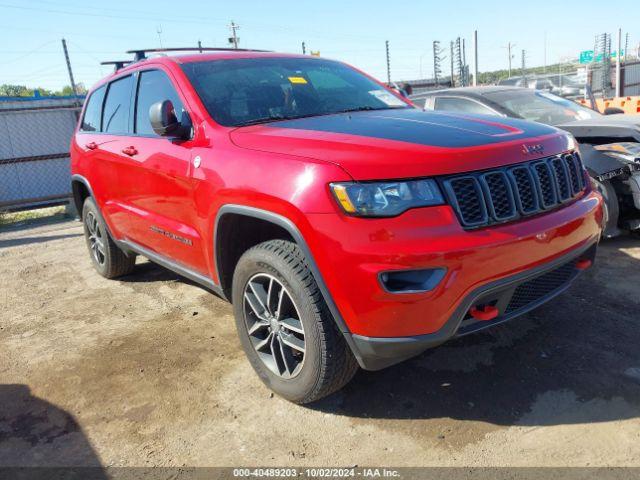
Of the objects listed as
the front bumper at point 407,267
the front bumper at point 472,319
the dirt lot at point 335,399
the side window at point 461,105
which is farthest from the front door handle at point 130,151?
the side window at point 461,105

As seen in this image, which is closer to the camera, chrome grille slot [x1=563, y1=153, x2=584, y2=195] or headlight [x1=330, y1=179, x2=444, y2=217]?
headlight [x1=330, y1=179, x2=444, y2=217]

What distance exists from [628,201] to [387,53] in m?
22.5

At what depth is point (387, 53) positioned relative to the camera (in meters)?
25.7

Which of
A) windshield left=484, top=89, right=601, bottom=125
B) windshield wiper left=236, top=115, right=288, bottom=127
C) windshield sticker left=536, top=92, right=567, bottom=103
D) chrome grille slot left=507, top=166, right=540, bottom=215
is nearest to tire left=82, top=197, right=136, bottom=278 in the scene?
windshield wiper left=236, top=115, right=288, bottom=127

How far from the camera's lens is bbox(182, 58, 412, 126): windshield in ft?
10.5

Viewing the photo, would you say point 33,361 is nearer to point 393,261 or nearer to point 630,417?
point 393,261

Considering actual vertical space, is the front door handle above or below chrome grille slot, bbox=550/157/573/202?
above

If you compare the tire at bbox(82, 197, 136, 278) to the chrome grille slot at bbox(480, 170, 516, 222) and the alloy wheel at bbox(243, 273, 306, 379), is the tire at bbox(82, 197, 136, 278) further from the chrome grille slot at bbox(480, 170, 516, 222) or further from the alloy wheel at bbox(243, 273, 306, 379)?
the chrome grille slot at bbox(480, 170, 516, 222)

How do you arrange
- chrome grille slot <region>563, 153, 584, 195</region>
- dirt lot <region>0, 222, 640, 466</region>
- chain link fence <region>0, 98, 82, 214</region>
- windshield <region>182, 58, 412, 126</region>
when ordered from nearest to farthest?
dirt lot <region>0, 222, 640, 466</region>, chrome grille slot <region>563, 153, 584, 195</region>, windshield <region>182, 58, 412, 126</region>, chain link fence <region>0, 98, 82, 214</region>

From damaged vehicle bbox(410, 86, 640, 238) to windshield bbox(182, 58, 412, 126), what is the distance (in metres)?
1.30

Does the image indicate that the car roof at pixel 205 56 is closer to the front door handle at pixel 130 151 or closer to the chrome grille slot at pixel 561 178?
the front door handle at pixel 130 151

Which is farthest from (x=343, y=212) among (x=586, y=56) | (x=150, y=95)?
(x=586, y=56)

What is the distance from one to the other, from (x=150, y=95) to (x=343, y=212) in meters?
2.20

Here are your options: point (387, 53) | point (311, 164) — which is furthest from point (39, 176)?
point (387, 53)
